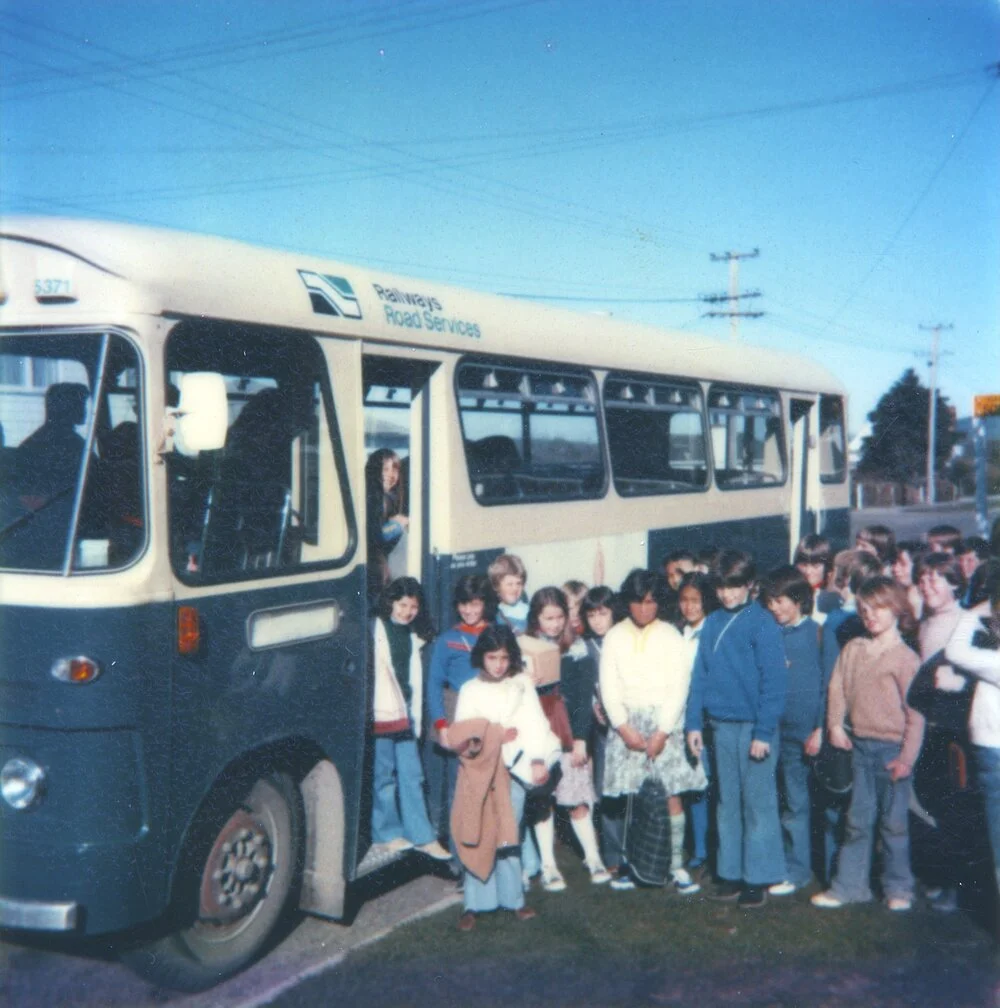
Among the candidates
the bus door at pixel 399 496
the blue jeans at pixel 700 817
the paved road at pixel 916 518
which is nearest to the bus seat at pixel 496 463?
the bus door at pixel 399 496

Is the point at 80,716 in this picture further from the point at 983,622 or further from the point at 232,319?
the point at 983,622

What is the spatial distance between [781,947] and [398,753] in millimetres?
2063

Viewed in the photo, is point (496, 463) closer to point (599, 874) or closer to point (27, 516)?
point (599, 874)

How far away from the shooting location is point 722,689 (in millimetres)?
5926

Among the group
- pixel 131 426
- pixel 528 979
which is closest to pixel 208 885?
pixel 528 979

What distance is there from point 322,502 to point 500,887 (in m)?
2.04

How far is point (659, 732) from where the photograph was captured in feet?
19.8

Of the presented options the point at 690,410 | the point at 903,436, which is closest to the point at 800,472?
the point at 690,410

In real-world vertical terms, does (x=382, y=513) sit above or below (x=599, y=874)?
above

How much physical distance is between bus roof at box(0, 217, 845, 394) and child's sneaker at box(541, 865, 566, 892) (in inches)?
111

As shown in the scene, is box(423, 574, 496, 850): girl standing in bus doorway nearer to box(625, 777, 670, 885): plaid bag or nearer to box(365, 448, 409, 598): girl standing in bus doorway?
box(365, 448, 409, 598): girl standing in bus doorway

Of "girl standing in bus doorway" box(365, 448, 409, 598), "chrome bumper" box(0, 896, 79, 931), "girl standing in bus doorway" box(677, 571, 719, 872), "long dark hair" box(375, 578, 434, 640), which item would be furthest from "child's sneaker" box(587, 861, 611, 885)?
"chrome bumper" box(0, 896, 79, 931)

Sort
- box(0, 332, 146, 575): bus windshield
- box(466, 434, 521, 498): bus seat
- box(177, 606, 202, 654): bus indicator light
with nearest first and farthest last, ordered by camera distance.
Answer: box(0, 332, 146, 575): bus windshield → box(177, 606, 202, 654): bus indicator light → box(466, 434, 521, 498): bus seat

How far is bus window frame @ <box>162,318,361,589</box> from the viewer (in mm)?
4551
